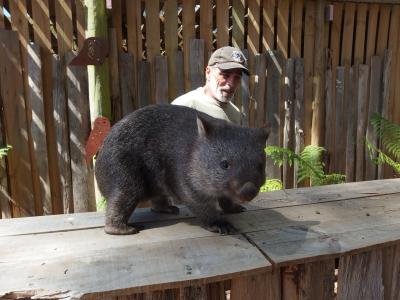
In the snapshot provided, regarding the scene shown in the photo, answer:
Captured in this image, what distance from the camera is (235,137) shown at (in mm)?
1936

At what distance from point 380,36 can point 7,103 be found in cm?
470

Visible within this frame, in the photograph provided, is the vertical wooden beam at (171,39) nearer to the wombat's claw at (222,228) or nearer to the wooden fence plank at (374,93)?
the wombat's claw at (222,228)

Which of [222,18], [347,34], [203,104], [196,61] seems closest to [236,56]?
[203,104]

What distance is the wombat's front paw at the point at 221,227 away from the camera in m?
1.88

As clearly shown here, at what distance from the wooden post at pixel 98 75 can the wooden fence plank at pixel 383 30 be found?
146 inches

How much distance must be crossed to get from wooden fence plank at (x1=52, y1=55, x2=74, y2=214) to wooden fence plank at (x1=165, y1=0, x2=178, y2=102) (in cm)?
106

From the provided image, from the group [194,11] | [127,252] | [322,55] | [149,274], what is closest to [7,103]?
[194,11]

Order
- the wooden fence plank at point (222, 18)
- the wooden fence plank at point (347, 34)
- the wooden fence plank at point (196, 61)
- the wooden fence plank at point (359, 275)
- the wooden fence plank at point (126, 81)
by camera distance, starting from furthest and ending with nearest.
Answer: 1. the wooden fence plank at point (347, 34)
2. the wooden fence plank at point (222, 18)
3. the wooden fence plank at point (196, 61)
4. the wooden fence plank at point (126, 81)
5. the wooden fence plank at point (359, 275)

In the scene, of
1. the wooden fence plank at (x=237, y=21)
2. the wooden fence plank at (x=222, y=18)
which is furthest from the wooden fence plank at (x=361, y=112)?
the wooden fence plank at (x=222, y=18)

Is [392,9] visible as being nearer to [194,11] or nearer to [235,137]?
[194,11]

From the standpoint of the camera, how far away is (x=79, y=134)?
3799 mm

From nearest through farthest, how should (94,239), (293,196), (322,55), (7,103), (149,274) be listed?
(149,274)
(94,239)
(293,196)
(7,103)
(322,55)

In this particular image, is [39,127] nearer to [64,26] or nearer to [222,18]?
[64,26]

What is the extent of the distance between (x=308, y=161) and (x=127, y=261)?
11.0 ft
